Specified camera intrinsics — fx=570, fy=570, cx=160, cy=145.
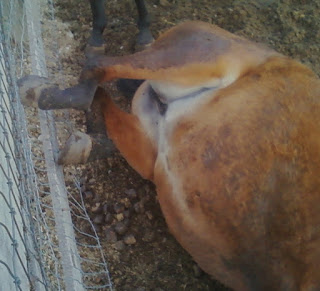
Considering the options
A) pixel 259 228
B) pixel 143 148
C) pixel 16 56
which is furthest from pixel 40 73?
pixel 259 228

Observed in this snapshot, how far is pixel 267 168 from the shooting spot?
2.33 metres

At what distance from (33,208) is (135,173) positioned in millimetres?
702

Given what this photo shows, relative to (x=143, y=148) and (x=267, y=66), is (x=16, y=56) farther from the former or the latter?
(x=267, y=66)

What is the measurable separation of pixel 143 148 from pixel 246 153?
644 mm

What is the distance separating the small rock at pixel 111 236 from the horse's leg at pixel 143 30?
1.34 m

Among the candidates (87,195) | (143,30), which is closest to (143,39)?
(143,30)

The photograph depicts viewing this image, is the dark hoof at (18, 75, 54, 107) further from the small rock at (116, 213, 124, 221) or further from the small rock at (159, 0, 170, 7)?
the small rock at (159, 0, 170, 7)

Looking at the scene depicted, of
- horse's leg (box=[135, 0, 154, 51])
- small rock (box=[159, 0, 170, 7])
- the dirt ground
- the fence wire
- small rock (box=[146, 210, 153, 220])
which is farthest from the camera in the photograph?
small rock (box=[159, 0, 170, 7])

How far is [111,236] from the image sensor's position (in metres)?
3.01

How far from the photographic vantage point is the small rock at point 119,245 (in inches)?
117

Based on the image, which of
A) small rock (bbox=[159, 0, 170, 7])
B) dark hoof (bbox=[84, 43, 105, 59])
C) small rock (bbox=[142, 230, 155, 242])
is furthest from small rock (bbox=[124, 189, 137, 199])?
small rock (bbox=[159, 0, 170, 7])

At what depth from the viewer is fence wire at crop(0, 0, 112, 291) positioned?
2240mm

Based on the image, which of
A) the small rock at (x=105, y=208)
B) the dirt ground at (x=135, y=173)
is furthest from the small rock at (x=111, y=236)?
the small rock at (x=105, y=208)

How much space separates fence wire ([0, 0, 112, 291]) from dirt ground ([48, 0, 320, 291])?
9 centimetres
